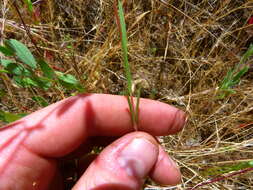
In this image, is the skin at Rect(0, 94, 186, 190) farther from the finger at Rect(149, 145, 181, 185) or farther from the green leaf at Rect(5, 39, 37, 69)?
the green leaf at Rect(5, 39, 37, 69)

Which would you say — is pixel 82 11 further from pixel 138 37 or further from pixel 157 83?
pixel 157 83

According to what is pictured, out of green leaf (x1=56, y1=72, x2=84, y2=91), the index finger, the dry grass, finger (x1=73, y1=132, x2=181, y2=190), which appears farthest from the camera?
the dry grass

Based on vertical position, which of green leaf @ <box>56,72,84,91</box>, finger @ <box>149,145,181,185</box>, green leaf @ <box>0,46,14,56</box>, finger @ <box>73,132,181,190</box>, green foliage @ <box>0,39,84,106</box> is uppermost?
green leaf @ <box>0,46,14,56</box>

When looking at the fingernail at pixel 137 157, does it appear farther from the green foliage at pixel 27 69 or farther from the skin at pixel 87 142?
the green foliage at pixel 27 69

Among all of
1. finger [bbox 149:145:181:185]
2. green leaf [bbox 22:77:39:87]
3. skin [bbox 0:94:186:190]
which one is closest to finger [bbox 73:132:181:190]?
skin [bbox 0:94:186:190]

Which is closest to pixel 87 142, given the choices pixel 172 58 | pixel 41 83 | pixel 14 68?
pixel 41 83

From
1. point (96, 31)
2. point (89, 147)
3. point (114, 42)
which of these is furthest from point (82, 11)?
point (89, 147)

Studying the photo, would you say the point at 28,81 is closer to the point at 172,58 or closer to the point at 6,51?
the point at 6,51
